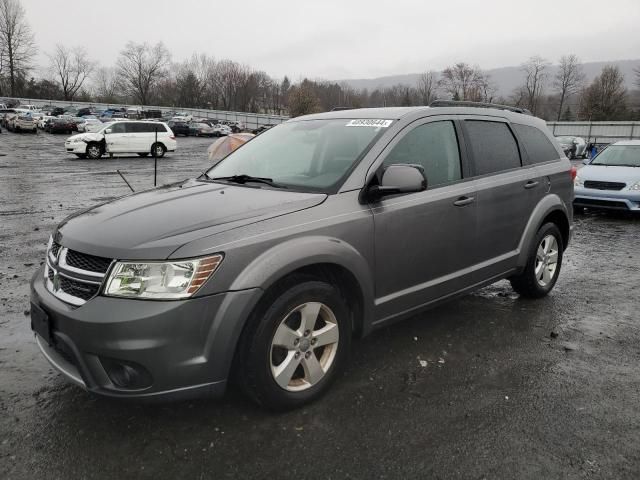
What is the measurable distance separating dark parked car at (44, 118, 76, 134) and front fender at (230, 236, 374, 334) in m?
46.7

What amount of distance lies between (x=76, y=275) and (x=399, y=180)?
1.93 metres

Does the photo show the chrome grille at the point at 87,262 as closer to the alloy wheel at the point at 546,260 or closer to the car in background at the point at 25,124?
the alloy wheel at the point at 546,260

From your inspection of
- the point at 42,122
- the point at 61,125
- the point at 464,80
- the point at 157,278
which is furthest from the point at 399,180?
the point at 464,80

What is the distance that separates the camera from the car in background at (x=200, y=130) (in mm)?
51750

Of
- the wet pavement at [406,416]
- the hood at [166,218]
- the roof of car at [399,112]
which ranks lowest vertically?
the wet pavement at [406,416]

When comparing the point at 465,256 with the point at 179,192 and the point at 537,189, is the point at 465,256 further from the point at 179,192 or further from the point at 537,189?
the point at 179,192

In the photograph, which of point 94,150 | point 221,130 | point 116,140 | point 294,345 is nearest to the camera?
point 294,345

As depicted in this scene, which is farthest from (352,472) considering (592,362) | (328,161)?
(592,362)

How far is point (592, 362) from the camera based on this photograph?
376cm

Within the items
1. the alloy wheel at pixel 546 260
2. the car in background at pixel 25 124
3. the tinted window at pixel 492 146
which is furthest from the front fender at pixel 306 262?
the car in background at pixel 25 124

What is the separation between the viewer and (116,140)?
80.3ft

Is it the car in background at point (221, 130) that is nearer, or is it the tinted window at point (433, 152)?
the tinted window at point (433, 152)

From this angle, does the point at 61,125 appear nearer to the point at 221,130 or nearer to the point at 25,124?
the point at 25,124

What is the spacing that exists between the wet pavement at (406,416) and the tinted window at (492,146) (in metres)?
1.37
